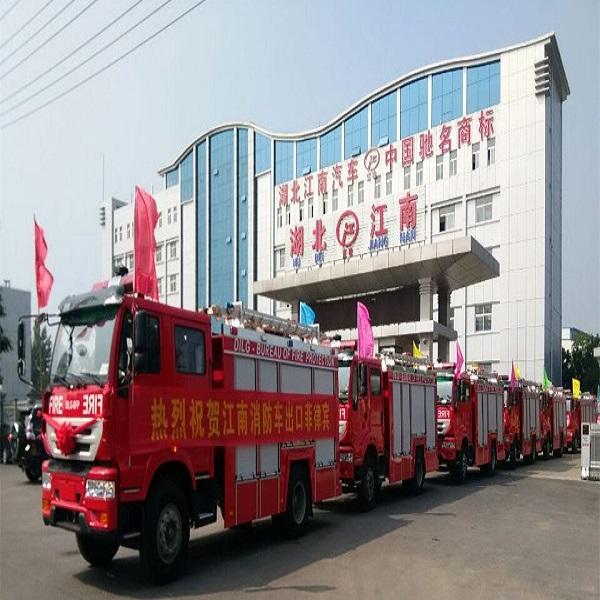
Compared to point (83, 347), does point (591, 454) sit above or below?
below

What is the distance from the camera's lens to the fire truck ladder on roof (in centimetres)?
911

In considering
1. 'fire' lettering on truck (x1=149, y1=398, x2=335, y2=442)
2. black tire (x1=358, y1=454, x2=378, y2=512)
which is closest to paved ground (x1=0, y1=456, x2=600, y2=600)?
black tire (x1=358, y1=454, x2=378, y2=512)

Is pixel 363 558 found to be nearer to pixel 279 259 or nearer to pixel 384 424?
pixel 384 424

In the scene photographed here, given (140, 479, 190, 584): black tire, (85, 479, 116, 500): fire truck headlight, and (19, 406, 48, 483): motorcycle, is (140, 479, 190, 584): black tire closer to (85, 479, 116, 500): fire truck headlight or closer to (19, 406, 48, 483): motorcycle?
(85, 479, 116, 500): fire truck headlight

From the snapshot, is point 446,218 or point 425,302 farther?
point 446,218

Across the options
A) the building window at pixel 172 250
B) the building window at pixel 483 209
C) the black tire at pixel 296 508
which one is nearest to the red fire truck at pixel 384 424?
the black tire at pixel 296 508

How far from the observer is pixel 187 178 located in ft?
224

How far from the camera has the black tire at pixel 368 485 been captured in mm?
12414

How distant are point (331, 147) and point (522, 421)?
35.6 m

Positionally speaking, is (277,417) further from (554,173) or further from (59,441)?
(554,173)

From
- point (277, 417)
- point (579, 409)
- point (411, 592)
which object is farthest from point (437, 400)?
point (579, 409)

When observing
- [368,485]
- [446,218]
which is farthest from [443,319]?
[368,485]

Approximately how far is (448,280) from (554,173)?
55.2 feet

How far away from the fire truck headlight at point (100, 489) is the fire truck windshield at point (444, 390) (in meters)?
12.5
